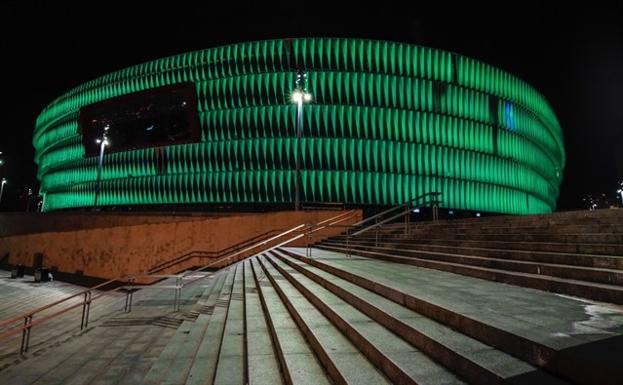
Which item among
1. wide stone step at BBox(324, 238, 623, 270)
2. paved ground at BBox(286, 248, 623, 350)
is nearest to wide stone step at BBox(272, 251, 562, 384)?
paved ground at BBox(286, 248, 623, 350)

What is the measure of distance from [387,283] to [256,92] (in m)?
35.9

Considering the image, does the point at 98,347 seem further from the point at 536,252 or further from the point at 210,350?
the point at 536,252

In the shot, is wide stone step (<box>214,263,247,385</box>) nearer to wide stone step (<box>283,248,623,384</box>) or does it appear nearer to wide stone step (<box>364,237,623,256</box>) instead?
wide stone step (<box>283,248,623,384</box>)

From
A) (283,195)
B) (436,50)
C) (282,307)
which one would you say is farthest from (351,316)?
(436,50)

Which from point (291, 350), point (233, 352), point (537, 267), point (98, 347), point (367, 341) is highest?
point (537, 267)

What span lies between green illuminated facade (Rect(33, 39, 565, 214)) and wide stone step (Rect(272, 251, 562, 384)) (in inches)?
1230

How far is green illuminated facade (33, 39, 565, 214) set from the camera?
3706cm

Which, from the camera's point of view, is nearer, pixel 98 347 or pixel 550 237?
pixel 550 237

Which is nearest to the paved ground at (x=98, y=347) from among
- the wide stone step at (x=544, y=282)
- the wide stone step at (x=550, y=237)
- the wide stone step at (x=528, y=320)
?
the wide stone step at (x=528, y=320)

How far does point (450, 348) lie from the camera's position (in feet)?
10.5

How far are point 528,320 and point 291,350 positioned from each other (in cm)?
252

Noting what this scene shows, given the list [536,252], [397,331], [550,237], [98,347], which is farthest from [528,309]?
[98,347]

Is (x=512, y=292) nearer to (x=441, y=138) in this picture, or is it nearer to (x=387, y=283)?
(x=387, y=283)

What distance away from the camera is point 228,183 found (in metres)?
38.8
